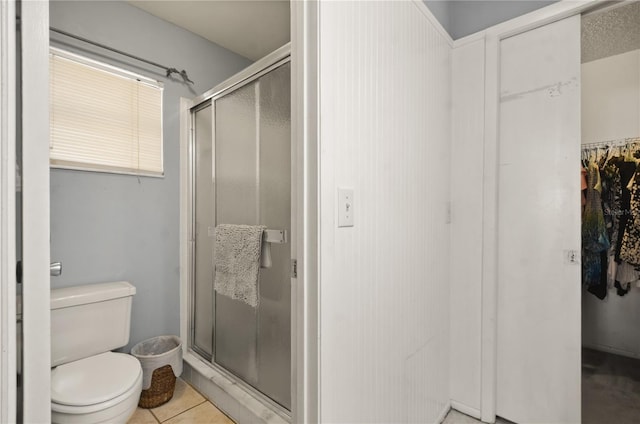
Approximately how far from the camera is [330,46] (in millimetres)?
936

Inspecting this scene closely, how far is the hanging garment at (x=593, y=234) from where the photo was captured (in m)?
1.36

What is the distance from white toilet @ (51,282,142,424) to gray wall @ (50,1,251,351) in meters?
0.18

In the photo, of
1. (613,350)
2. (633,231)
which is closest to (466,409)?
(613,350)

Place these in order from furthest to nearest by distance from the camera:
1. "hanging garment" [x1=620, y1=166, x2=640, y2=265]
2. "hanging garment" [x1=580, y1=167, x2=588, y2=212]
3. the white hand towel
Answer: the white hand towel < "hanging garment" [x1=580, y1=167, x2=588, y2=212] < "hanging garment" [x1=620, y1=166, x2=640, y2=265]

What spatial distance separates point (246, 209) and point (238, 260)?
0.99 ft

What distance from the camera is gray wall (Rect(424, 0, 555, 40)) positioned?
1531 mm

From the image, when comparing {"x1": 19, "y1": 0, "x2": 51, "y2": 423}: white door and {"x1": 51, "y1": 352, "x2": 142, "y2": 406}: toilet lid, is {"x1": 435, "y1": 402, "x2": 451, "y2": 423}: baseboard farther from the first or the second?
{"x1": 19, "y1": 0, "x2": 51, "y2": 423}: white door

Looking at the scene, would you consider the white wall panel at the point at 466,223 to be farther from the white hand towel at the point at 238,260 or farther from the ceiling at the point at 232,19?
the ceiling at the point at 232,19

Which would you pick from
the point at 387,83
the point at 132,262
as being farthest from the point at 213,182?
the point at 387,83

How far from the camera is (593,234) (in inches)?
54.3

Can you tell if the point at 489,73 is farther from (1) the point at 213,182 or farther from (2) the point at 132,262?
(2) the point at 132,262

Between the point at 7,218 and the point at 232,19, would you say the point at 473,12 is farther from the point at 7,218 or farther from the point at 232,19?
the point at 7,218

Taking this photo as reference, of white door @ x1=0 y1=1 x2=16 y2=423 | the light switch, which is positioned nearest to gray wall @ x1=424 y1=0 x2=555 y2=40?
the light switch

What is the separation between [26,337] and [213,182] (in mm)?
1584
